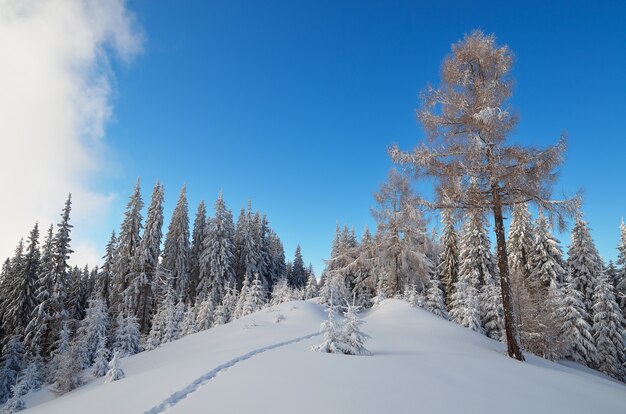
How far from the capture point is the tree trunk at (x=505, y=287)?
11.0 m

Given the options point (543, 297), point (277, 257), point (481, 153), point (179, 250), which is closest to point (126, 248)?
point (179, 250)

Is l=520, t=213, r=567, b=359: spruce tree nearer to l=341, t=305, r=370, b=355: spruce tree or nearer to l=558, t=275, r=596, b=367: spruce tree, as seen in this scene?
l=558, t=275, r=596, b=367: spruce tree

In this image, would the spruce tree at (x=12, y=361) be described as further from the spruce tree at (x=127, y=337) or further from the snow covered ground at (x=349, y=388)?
the snow covered ground at (x=349, y=388)

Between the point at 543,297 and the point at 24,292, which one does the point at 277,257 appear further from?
the point at 543,297

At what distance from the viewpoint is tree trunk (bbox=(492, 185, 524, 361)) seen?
11.0m

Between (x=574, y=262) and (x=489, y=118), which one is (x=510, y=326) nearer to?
(x=489, y=118)

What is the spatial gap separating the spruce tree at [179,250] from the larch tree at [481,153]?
4187cm

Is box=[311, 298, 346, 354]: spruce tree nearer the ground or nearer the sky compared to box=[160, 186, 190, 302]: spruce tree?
nearer the ground

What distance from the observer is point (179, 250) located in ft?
157

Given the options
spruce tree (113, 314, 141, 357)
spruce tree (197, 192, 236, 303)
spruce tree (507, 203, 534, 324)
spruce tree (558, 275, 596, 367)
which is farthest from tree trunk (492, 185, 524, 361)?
spruce tree (197, 192, 236, 303)

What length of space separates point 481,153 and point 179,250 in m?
43.8

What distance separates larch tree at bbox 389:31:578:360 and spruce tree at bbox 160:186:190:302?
41866 millimetres

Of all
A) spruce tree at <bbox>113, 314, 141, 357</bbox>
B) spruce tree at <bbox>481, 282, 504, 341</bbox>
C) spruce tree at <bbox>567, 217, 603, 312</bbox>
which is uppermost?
spruce tree at <bbox>567, 217, 603, 312</bbox>

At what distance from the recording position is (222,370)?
761cm
